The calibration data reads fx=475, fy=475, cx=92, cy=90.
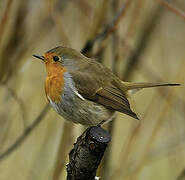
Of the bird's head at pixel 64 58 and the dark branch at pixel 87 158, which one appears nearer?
the dark branch at pixel 87 158

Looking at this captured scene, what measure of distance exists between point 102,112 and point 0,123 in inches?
30.5

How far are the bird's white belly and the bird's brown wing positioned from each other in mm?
37

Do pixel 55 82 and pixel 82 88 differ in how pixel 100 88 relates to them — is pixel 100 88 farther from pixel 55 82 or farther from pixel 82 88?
pixel 55 82

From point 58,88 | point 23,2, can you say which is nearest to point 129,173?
point 58,88

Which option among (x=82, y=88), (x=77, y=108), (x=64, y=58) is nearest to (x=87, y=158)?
(x=77, y=108)

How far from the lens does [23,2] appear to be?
321 cm

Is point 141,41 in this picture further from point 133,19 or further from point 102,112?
point 102,112

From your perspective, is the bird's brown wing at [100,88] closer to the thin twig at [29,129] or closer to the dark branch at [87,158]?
the thin twig at [29,129]

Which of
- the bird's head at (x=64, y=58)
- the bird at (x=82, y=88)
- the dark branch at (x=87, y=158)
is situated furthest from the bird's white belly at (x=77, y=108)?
the dark branch at (x=87, y=158)

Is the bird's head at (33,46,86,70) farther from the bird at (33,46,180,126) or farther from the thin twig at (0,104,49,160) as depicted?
the thin twig at (0,104,49,160)

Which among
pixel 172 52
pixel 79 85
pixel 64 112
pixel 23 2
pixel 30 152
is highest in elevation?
pixel 172 52

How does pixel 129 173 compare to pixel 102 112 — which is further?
pixel 129 173

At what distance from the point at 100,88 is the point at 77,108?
23 cm

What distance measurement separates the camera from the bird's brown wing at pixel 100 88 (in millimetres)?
3039
